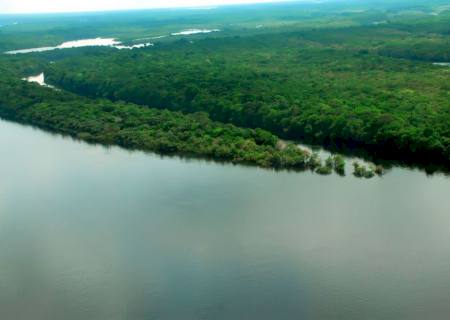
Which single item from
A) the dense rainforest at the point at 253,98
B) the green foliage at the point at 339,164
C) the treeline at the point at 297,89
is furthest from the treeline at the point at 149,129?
the treeline at the point at 297,89

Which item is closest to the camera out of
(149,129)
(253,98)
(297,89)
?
(149,129)

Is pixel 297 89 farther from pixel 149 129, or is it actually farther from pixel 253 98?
pixel 149 129

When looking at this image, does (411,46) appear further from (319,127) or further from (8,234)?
(8,234)

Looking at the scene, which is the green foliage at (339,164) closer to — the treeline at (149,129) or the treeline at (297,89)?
the treeline at (149,129)

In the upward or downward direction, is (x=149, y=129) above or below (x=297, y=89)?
below

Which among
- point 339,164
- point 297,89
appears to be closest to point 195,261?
point 339,164

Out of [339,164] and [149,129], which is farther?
[149,129]

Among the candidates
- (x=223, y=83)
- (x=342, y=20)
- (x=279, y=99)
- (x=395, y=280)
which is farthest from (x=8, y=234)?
(x=342, y=20)
